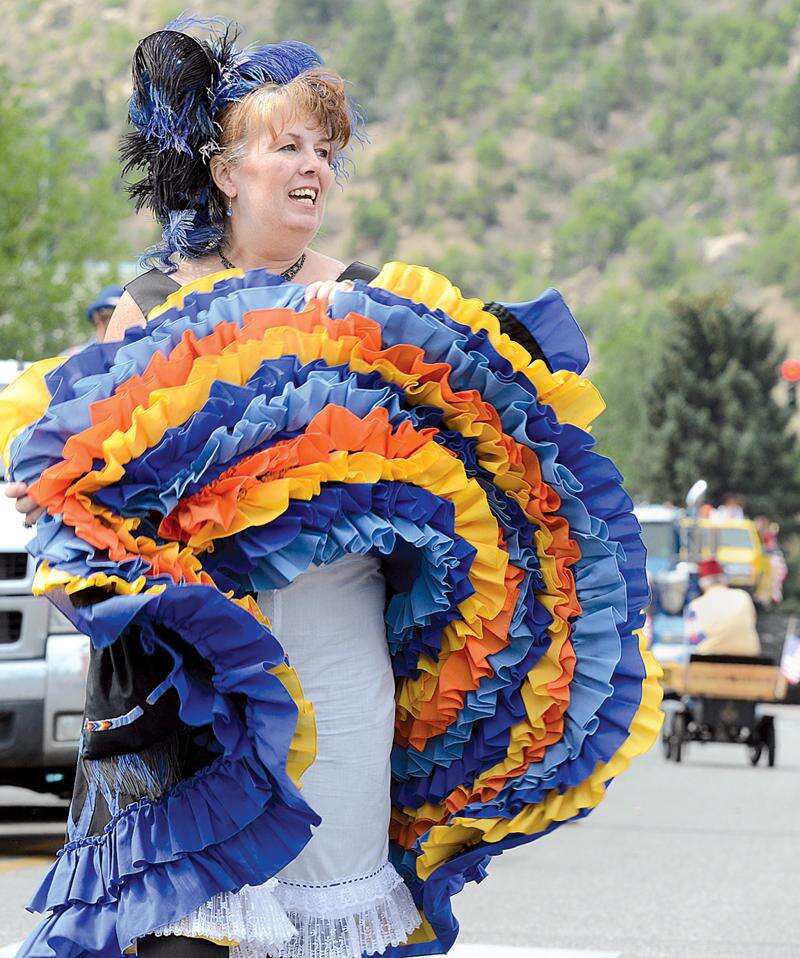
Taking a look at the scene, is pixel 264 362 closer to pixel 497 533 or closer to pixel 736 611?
pixel 497 533

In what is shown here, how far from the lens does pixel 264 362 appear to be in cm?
356

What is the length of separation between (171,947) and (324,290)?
1.18 m

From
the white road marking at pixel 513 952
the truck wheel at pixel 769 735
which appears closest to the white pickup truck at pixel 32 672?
the white road marking at pixel 513 952

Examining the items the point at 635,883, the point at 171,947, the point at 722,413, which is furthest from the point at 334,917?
the point at 722,413

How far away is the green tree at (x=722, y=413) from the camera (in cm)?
8006

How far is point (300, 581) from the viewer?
361 cm

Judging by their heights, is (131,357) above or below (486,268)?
below

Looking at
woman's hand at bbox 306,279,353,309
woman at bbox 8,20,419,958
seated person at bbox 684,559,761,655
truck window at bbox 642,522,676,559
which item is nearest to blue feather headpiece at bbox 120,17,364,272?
woman at bbox 8,20,419,958

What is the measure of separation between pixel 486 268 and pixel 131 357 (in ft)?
474

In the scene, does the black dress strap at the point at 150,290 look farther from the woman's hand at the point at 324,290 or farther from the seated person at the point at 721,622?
the seated person at the point at 721,622

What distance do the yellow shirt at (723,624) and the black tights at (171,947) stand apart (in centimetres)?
1428

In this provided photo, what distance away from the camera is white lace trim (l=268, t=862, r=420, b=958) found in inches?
143

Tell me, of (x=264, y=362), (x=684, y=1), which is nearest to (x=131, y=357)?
(x=264, y=362)

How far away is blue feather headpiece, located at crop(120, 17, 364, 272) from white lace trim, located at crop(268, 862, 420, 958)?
1.21m
